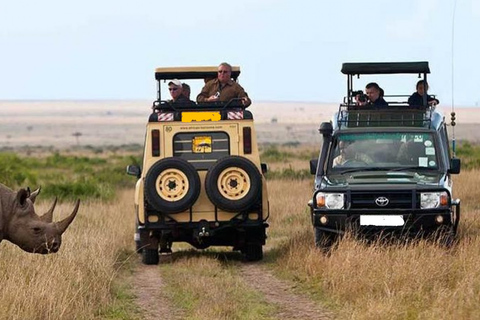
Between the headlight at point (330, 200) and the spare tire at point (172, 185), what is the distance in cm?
176

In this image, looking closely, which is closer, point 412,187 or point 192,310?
point 192,310

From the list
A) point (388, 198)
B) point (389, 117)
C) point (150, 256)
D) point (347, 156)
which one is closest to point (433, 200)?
point (388, 198)

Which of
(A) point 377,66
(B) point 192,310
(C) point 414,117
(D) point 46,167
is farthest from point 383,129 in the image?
(D) point 46,167

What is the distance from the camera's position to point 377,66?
1853cm

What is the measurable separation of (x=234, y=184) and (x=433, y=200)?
2.71 m

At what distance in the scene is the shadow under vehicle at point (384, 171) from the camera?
15.6 metres

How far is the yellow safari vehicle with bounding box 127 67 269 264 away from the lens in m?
16.6

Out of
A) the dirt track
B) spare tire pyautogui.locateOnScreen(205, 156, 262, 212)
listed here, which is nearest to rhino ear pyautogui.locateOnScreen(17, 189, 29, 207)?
the dirt track

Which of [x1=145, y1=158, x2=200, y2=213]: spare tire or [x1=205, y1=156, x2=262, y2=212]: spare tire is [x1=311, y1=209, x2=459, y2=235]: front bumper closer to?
[x1=205, y1=156, x2=262, y2=212]: spare tire

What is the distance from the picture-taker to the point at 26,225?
13.7 meters

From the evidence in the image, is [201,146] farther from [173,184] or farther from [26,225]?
[26,225]

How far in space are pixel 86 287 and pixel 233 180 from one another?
395 centimetres

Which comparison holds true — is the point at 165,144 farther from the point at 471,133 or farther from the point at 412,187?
the point at 471,133

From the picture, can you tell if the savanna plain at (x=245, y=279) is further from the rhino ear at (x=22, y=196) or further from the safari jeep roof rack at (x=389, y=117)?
the safari jeep roof rack at (x=389, y=117)
